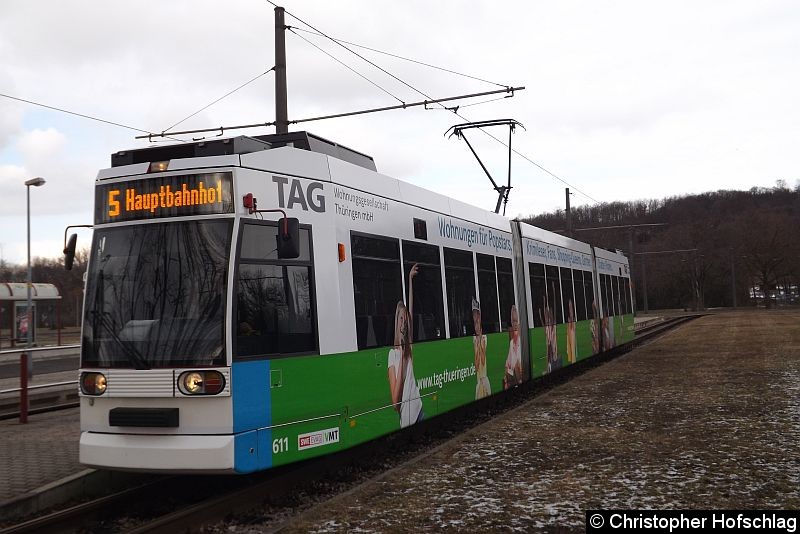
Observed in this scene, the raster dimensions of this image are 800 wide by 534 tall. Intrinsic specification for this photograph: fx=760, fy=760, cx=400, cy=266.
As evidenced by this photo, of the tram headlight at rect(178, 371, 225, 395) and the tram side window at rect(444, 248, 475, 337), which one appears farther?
the tram side window at rect(444, 248, 475, 337)

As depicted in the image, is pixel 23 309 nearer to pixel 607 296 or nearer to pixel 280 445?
pixel 607 296

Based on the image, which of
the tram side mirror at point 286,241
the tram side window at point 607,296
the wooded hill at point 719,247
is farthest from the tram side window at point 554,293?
the wooded hill at point 719,247

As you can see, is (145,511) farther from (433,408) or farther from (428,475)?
(433,408)

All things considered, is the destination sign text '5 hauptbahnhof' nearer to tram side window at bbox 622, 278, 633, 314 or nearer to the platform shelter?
the platform shelter

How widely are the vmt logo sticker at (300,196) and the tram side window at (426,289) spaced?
74.0 inches

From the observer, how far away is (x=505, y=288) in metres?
13.0

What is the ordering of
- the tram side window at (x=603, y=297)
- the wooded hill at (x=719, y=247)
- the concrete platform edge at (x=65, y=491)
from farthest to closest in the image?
1. the wooded hill at (x=719, y=247)
2. the tram side window at (x=603, y=297)
3. the concrete platform edge at (x=65, y=491)

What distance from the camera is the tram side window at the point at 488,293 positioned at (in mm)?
11742

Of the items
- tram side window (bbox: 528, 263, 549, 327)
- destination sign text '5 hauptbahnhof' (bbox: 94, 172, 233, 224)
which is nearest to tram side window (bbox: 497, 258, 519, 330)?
tram side window (bbox: 528, 263, 549, 327)

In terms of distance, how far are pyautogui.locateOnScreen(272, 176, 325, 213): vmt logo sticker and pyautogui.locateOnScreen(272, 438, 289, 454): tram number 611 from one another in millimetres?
2134

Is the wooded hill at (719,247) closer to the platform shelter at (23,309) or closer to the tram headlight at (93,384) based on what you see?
the platform shelter at (23,309)

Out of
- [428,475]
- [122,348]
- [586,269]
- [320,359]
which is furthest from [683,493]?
[586,269]

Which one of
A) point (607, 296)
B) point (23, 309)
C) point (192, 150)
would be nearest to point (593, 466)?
point (192, 150)

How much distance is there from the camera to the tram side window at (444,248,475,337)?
1044cm
